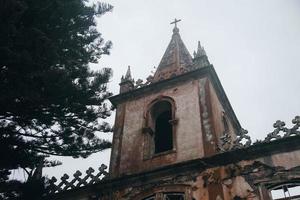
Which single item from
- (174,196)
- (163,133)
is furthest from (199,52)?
(174,196)

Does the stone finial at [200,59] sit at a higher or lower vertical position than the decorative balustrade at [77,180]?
higher

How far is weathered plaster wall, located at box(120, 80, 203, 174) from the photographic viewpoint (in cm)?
1441

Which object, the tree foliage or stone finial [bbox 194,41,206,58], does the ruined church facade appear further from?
the tree foliage

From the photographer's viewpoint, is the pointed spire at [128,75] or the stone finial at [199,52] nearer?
the stone finial at [199,52]

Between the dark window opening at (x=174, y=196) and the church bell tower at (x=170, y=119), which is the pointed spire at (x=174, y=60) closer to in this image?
the church bell tower at (x=170, y=119)

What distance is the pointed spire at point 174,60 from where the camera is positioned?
18.0 m

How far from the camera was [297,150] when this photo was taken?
12414 mm

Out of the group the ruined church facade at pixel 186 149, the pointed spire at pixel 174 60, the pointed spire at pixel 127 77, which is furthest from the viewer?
the pointed spire at pixel 127 77

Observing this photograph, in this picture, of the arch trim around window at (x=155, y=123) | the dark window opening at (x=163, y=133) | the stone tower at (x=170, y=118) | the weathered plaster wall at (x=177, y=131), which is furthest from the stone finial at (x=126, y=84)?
the dark window opening at (x=163, y=133)

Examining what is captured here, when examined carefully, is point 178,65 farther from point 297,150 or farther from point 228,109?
point 297,150

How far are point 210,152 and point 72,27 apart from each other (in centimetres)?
601

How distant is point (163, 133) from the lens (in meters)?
16.8

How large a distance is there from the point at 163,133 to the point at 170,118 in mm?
659

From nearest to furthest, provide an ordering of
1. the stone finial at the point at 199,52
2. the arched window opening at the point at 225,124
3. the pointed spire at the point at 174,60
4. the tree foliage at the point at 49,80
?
1. the tree foliage at the point at 49,80
2. the arched window opening at the point at 225,124
3. the stone finial at the point at 199,52
4. the pointed spire at the point at 174,60
